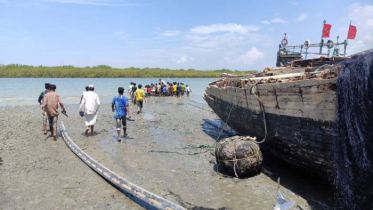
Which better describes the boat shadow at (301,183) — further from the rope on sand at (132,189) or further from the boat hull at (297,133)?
the rope on sand at (132,189)

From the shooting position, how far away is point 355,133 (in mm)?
3795

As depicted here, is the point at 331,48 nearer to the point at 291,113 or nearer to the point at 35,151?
the point at 291,113

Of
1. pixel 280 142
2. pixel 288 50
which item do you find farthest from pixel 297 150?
pixel 288 50

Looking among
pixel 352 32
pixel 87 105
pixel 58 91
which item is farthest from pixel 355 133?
pixel 58 91

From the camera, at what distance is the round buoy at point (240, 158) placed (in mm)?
5531

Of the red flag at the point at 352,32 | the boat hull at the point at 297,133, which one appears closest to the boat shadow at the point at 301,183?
the boat hull at the point at 297,133

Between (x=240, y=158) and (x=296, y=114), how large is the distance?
1406 millimetres

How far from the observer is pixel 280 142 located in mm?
5809

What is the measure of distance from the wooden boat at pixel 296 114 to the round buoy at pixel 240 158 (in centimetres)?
68

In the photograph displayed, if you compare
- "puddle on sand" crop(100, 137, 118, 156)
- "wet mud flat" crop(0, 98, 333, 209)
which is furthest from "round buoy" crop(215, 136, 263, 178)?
"puddle on sand" crop(100, 137, 118, 156)

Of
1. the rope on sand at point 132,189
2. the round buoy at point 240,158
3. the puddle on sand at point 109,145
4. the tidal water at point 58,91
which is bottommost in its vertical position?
the tidal water at point 58,91

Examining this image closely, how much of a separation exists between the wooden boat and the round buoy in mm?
677

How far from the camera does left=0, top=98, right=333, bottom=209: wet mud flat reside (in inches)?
183

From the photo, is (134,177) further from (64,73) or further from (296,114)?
(64,73)
